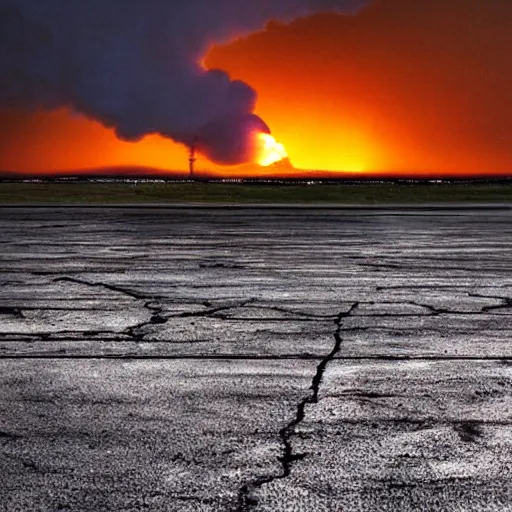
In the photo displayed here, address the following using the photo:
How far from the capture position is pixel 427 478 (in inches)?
178

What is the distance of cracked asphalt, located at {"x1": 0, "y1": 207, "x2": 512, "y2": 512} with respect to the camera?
174 inches

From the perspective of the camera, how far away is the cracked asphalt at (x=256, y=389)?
4.41m

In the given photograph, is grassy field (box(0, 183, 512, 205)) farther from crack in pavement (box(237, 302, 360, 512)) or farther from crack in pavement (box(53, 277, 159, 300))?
crack in pavement (box(237, 302, 360, 512))

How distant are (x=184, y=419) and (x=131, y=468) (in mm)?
968

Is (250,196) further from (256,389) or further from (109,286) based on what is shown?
(256,389)

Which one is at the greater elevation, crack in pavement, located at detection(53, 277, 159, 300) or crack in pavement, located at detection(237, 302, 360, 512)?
crack in pavement, located at detection(237, 302, 360, 512)

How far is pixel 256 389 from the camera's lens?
21.0 ft

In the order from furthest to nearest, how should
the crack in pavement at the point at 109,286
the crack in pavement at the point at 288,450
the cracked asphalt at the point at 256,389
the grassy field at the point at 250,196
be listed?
the grassy field at the point at 250,196 < the crack in pavement at the point at 109,286 < the cracked asphalt at the point at 256,389 < the crack in pavement at the point at 288,450

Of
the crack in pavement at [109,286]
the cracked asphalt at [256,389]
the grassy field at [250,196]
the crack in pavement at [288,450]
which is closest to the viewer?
the crack in pavement at [288,450]

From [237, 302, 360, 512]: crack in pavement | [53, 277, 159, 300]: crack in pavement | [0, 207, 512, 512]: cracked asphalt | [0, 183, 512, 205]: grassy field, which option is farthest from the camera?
[0, 183, 512, 205]: grassy field

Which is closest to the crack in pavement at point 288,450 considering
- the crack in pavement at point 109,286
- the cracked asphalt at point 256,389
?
the cracked asphalt at point 256,389

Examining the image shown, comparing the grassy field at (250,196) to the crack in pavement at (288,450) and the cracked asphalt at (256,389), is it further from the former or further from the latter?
the crack in pavement at (288,450)

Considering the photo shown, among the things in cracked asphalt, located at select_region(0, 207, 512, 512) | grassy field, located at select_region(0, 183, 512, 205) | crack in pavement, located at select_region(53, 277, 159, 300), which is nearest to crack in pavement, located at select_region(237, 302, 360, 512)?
cracked asphalt, located at select_region(0, 207, 512, 512)

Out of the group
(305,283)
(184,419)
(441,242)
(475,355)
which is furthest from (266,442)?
(441,242)
